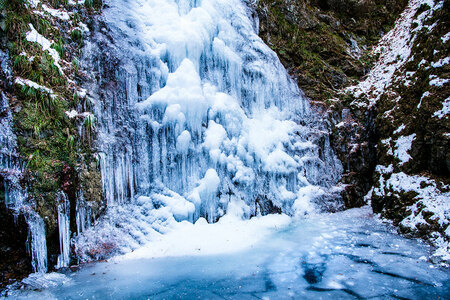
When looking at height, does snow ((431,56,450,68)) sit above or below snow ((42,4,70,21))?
below

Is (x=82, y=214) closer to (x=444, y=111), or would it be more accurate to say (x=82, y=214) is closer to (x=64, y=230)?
(x=64, y=230)

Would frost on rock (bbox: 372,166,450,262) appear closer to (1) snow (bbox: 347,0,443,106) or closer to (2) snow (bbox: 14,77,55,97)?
(1) snow (bbox: 347,0,443,106)

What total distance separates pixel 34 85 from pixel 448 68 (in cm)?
771

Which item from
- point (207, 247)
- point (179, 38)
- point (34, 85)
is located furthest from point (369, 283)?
point (179, 38)

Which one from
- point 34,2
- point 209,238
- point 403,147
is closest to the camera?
point 209,238

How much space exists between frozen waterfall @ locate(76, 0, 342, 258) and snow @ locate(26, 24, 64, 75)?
25.2 inches

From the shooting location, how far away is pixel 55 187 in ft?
13.3

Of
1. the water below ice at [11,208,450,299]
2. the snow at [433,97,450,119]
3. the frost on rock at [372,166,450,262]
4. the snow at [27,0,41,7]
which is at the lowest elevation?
the water below ice at [11,208,450,299]

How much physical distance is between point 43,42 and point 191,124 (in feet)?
10.5

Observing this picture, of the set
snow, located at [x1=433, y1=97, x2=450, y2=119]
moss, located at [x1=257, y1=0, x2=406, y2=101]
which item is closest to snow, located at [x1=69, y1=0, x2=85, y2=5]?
moss, located at [x1=257, y1=0, x2=406, y2=101]

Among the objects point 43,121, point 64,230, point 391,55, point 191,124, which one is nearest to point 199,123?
point 191,124

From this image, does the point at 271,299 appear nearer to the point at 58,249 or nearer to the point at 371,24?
the point at 58,249

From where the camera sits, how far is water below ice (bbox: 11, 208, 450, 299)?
3.10m

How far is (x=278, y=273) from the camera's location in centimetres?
361
